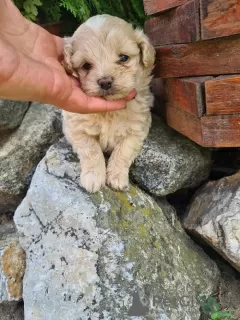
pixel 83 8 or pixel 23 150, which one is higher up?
pixel 83 8

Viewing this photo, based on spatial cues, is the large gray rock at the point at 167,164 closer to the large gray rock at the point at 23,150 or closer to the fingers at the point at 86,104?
the fingers at the point at 86,104

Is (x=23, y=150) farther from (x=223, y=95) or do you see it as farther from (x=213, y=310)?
(x=213, y=310)

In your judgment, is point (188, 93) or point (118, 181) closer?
point (188, 93)

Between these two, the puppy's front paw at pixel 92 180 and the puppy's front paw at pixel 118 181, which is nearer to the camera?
the puppy's front paw at pixel 92 180

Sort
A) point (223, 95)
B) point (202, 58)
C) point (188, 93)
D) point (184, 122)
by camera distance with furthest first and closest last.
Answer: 1. point (184, 122)
2. point (188, 93)
3. point (202, 58)
4. point (223, 95)

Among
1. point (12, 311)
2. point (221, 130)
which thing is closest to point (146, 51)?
point (221, 130)

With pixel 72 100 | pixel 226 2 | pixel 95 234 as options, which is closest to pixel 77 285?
pixel 95 234

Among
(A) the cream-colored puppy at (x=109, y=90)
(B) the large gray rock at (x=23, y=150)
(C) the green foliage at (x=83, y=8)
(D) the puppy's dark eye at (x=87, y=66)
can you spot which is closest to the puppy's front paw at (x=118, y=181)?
(A) the cream-colored puppy at (x=109, y=90)
